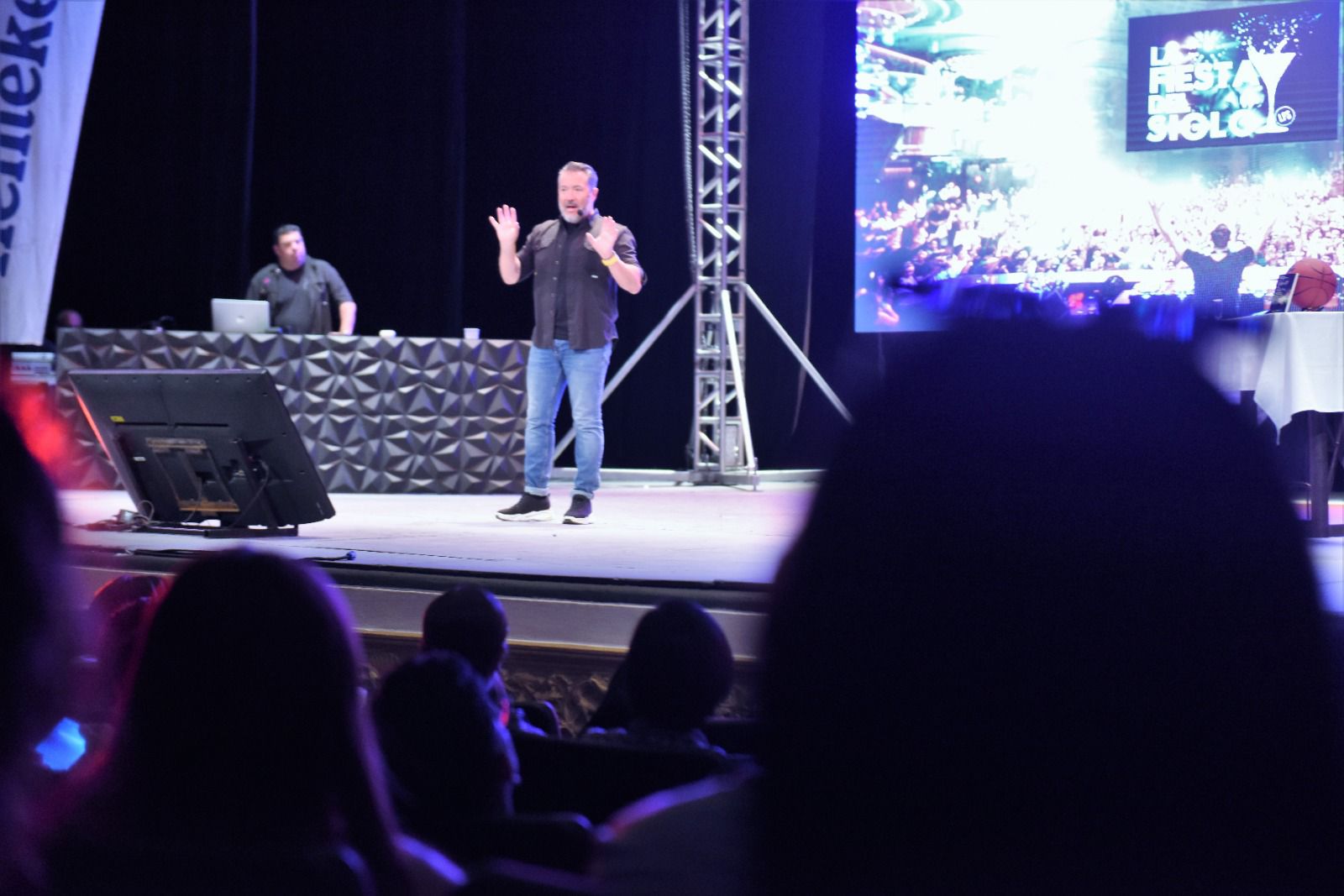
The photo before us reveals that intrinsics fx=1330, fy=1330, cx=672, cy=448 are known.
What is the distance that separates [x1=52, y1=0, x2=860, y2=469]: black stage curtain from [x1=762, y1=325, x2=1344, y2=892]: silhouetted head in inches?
297

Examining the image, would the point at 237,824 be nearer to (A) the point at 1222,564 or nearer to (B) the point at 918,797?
(B) the point at 918,797

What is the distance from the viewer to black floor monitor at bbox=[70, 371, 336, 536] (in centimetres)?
415

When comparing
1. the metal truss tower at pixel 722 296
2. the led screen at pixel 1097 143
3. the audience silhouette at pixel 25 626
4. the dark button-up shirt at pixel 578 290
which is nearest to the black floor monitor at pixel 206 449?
the dark button-up shirt at pixel 578 290

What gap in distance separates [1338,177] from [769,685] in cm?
703

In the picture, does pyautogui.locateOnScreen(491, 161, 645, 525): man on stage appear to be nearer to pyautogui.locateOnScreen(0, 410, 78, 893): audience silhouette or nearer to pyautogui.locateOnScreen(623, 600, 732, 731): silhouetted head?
pyautogui.locateOnScreen(623, 600, 732, 731): silhouetted head

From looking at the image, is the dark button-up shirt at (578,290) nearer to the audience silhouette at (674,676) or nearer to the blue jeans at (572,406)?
the blue jeans at (572,406)

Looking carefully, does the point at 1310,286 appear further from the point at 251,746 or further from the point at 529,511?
the point at 251,746

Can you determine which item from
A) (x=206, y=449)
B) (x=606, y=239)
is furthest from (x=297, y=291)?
(x=206, y=449)

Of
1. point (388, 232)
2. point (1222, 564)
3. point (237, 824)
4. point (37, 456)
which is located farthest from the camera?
point (388, 232)

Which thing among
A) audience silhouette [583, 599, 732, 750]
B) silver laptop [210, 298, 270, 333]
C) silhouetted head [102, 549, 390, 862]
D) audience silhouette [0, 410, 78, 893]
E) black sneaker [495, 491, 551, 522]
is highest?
silver laptop [210, 298, 270, 333]

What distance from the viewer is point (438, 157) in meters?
8.02

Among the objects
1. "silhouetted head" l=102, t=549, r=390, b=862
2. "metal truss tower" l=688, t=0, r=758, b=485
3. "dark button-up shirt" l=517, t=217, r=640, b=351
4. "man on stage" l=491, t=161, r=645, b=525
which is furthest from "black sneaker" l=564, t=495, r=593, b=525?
"silhouetted head" l=102, t=549, r=390, b=862

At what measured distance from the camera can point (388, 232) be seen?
8.09 m

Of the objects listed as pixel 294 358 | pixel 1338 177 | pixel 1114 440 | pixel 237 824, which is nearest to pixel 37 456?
pixel 237 824
